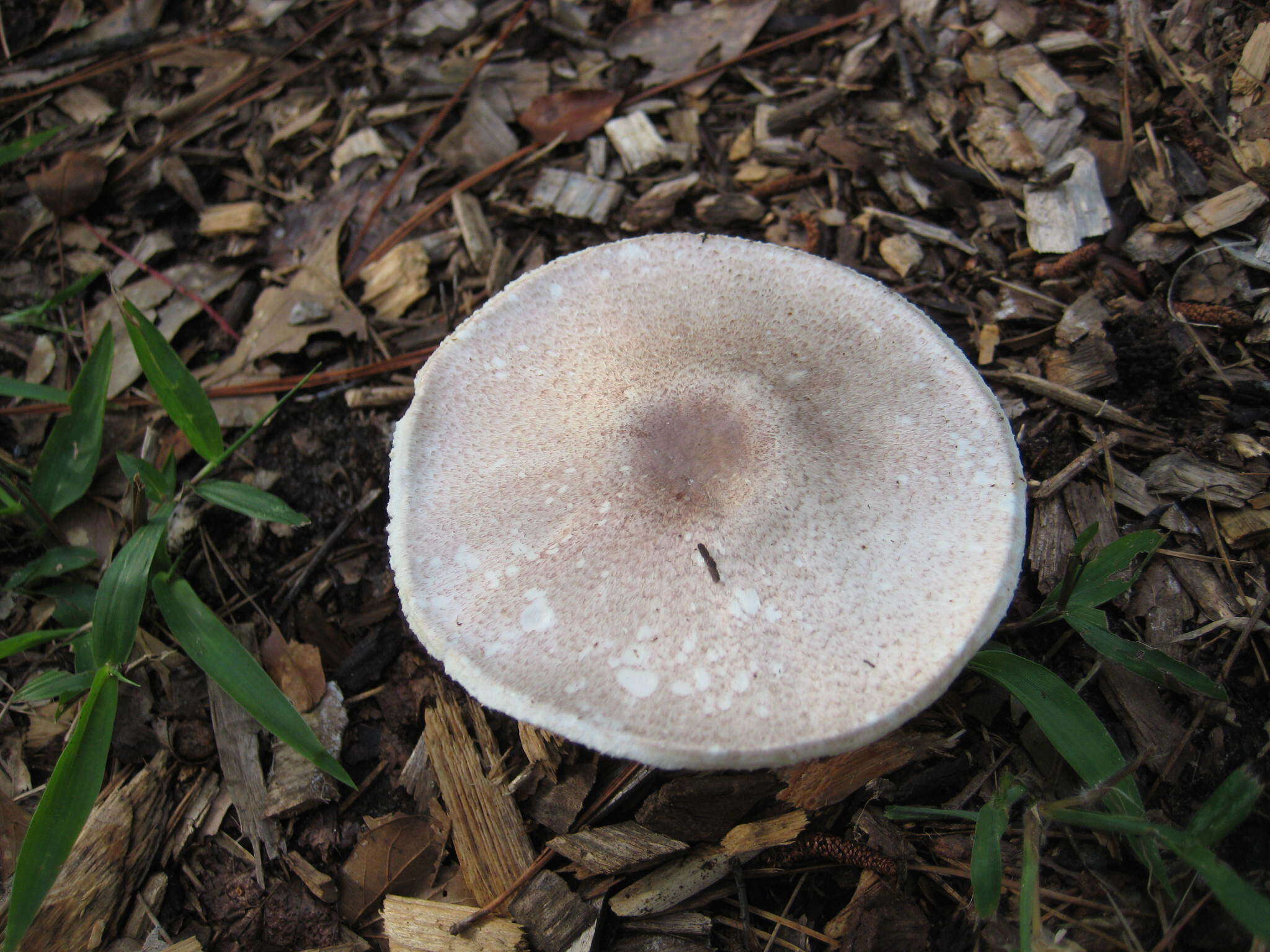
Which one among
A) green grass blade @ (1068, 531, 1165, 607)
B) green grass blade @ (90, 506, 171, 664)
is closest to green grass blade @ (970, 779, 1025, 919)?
green grass blade @ (1068, 531, 1165, 607)

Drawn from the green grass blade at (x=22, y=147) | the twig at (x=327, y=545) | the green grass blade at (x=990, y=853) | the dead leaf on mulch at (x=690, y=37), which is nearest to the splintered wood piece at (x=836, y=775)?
the green grass blade at (x=990, y=853)

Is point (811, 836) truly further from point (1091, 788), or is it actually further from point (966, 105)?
point (966, 105)

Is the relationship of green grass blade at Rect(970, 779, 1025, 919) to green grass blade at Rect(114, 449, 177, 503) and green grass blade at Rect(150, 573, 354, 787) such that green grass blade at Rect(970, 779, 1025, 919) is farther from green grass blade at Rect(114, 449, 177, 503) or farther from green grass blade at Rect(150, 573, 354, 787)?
green grass blade at Rect(114, 449, 177, 503)

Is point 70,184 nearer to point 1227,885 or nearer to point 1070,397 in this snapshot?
point 1070,397

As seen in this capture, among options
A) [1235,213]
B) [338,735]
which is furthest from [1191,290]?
[338,735]

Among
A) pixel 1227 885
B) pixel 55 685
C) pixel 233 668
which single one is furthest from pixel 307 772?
pixel 1227 885

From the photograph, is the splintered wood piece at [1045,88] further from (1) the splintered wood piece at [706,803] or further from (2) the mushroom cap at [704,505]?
(1) the splintered wood piece at [706,803]
